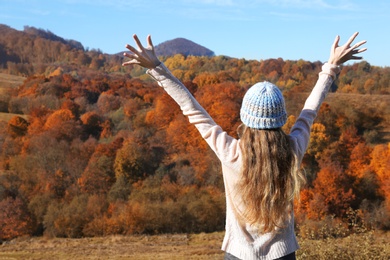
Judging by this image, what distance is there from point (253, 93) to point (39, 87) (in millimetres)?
56918

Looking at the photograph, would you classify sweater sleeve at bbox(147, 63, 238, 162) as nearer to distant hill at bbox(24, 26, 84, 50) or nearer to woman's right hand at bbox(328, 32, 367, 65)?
woman's right hand at bbox(328, 32, 367, 65)

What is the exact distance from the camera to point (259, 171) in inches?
67.4

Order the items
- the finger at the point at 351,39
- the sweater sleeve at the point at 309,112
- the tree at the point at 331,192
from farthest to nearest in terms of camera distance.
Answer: the tree at the point at 331,192
the finger at the point at 351,39
the sweater sleeve at the point at 309,112

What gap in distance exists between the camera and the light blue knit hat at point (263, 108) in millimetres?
1712

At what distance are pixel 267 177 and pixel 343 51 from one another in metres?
Answer: 0.90

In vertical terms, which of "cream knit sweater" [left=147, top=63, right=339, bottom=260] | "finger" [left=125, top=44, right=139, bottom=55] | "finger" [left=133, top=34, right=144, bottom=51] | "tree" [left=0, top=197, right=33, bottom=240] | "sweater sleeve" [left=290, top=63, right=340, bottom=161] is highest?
"finger" [left=133, top=34, right=144, bottom=51]

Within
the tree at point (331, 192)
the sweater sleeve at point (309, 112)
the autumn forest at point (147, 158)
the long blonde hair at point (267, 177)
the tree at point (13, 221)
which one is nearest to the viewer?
the long blonde hair at point (267, 177)

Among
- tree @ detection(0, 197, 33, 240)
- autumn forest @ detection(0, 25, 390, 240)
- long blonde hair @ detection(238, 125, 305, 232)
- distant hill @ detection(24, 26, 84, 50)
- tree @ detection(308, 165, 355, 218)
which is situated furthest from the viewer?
distant hill @ detection(24, 26, 84, 50)

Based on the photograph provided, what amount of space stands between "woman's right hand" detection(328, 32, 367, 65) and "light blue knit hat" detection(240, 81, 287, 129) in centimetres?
64

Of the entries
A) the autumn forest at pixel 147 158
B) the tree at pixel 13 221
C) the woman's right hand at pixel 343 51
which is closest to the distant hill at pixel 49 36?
the autumn forest at pixel 147 158

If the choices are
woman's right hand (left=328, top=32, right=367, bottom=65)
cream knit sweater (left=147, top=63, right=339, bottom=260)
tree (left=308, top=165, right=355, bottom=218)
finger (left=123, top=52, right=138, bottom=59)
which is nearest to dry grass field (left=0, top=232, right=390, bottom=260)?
tree (left=308, top=165, right=355, bottom=218)

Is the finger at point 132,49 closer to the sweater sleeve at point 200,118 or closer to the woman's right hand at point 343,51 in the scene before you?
the sweater sleeve at point 200,118

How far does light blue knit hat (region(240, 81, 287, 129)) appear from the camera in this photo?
171cm

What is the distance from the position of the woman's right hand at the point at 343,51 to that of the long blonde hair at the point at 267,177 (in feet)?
2.31
